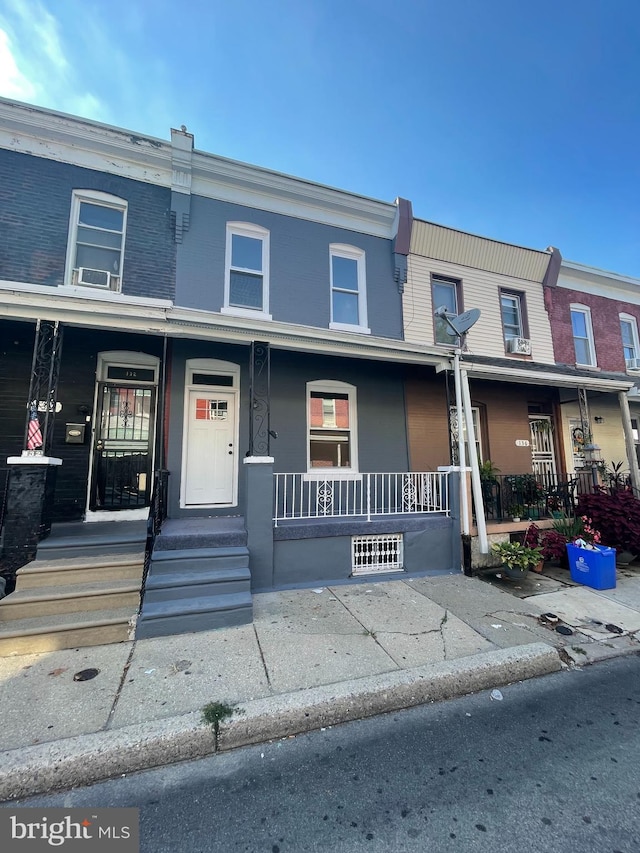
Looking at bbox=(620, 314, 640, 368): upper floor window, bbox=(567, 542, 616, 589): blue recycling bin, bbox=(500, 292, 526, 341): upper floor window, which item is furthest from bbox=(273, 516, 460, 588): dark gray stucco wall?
bbox=(620, 314, 640, 368): upper floor window

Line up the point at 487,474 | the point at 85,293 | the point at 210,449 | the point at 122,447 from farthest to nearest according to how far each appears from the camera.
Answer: the point at 487,474
the point at 210,449
the point at 122,447
the point at 85,293

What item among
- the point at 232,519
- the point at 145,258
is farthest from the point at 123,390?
the point at 232,519

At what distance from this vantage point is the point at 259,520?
5086mm

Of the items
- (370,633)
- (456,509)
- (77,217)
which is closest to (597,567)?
(456,509)

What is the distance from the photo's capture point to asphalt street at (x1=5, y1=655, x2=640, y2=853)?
1.87m

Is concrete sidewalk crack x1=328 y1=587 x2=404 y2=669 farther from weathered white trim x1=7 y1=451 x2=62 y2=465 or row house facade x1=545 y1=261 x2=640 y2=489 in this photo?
row house facade x1=545 y1=261 x2=640 y2=489

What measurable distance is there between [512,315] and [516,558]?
6.43 m

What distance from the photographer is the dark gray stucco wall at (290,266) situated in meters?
6.84

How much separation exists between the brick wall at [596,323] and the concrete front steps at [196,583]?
9238 mm

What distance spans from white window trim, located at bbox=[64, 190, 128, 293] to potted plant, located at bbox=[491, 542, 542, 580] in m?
7.57

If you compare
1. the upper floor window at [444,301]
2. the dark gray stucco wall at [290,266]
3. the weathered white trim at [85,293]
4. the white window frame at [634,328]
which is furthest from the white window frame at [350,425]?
the white window frame at [634,328]

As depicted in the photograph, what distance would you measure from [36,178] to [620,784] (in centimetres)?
980

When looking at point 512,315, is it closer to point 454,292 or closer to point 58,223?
point 454,292

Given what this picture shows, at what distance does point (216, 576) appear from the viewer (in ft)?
14.5
